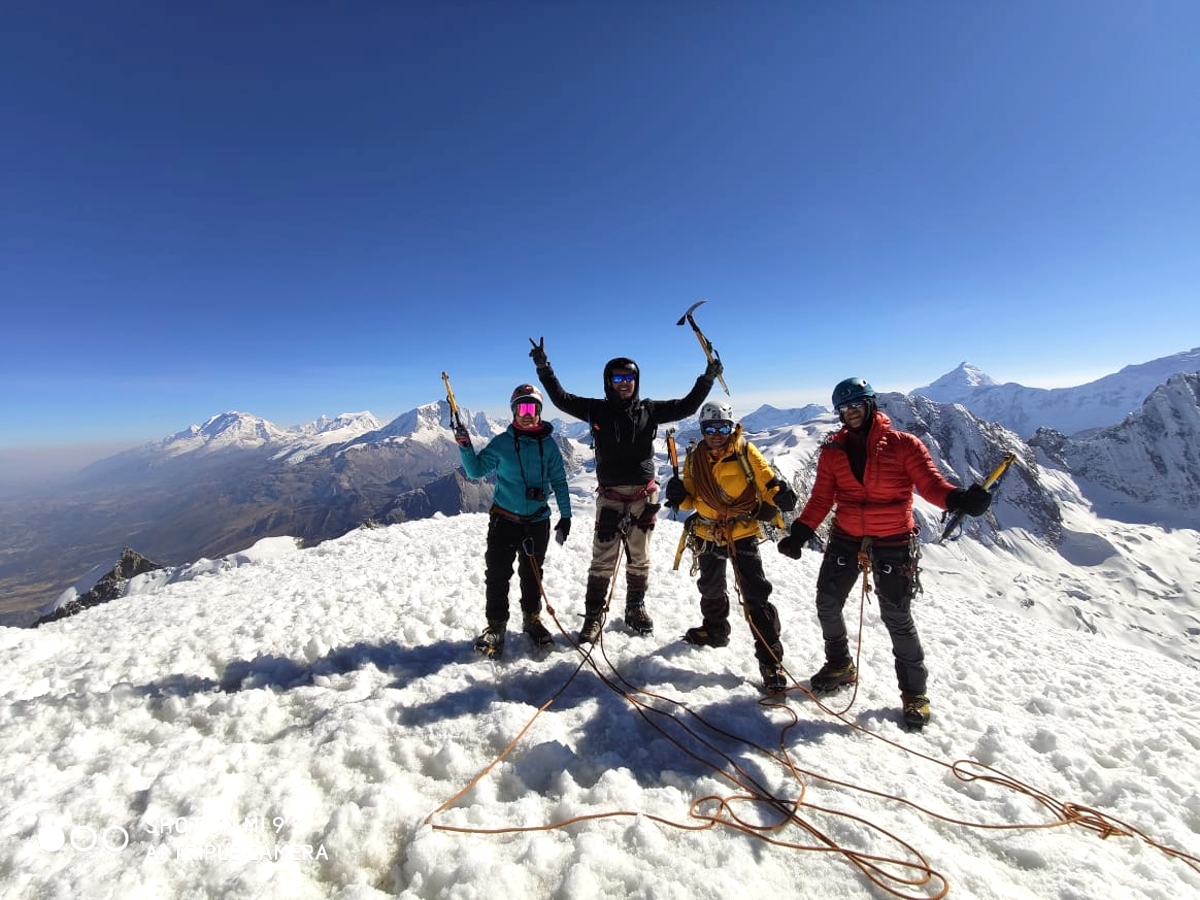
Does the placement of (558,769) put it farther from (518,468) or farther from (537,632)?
(518,468)

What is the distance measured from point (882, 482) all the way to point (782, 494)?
1.25 meters

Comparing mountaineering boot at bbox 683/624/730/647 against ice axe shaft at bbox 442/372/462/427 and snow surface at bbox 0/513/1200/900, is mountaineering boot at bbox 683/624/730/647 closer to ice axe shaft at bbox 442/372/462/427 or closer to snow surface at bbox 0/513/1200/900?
snow surface at bbox 0/513/1200/900

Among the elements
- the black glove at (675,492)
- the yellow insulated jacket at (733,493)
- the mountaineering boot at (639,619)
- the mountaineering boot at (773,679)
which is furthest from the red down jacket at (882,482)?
the mountaineering boot at (639,619)

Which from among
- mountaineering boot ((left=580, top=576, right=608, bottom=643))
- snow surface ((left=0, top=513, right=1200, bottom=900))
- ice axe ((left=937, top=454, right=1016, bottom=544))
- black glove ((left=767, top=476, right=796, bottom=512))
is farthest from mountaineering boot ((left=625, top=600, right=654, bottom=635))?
ice axe ((left=937, top=454, right=1016, bottom=544))

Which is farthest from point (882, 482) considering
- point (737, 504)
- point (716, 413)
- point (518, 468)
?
point (518, 468)

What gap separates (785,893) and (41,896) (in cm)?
502

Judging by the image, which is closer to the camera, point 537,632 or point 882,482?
point 882,482

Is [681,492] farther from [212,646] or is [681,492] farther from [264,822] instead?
[212,646]

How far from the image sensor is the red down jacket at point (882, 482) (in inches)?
243

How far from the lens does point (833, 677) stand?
6.97 meters

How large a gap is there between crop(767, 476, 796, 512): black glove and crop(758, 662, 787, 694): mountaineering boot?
2.17 m

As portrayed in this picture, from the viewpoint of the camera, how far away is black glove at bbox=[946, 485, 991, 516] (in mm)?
5863

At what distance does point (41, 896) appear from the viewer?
3.28 m

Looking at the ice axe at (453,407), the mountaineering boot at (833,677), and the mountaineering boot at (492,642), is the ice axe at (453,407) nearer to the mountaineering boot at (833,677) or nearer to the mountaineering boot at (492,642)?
the mountaineering boot at (492,642)
